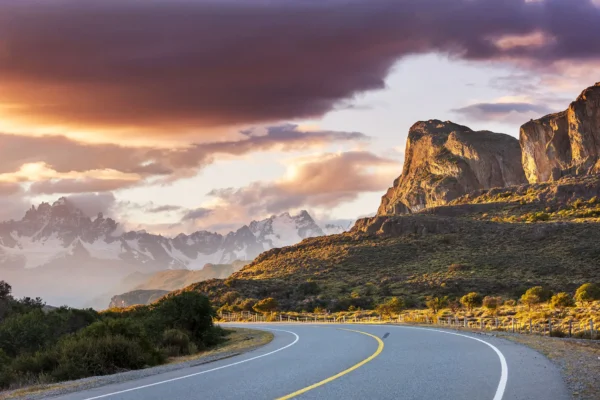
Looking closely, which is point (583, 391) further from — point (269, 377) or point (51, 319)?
point (51, 319)

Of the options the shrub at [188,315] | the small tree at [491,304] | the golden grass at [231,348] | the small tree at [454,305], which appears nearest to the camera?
the golden grass at [231,348]

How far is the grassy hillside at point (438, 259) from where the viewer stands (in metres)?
82.3

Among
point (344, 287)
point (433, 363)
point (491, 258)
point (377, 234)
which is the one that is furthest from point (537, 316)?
point (377, 234)

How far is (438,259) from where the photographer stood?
103562mm

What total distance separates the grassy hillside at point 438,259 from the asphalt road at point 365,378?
5804 centimetres

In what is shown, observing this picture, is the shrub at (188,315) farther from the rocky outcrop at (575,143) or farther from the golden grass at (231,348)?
the rocky outcrop at (575,143)

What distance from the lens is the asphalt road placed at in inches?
431

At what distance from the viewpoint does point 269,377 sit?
43.8 ft

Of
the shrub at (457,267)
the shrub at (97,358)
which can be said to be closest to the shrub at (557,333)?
the shrub at (97,358)

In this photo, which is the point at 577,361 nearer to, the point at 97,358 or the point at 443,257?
the point at 97,358

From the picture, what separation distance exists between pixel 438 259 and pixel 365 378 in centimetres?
9318

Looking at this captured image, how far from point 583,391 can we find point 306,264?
10564 cm

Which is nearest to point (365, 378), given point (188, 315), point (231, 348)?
point (231, 348)

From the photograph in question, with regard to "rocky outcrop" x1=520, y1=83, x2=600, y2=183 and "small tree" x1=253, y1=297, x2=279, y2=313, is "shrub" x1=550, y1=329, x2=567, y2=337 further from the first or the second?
"rocky outcrop" x1=520, y1=83, x2=600, y2=183
